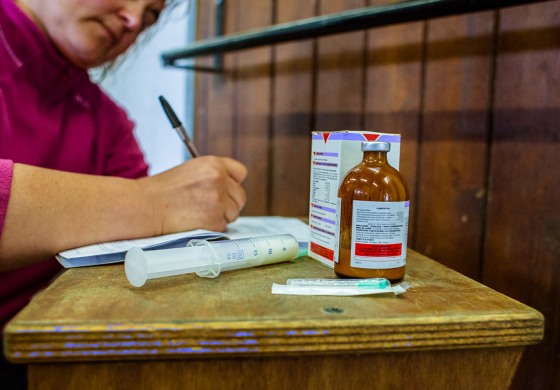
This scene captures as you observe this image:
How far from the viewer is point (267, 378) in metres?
0.32

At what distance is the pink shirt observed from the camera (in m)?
0.65

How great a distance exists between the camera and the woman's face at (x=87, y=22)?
67cm

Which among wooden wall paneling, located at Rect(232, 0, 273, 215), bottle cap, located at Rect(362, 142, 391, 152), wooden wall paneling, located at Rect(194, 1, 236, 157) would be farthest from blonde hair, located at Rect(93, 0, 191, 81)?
bottle cap, located at Rect(362, 142, 391, 152)

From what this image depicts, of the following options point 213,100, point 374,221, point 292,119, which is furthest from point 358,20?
point 213,100

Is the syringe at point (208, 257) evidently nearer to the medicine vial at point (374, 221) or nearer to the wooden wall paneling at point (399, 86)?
the medicine vial at point (374, 221)

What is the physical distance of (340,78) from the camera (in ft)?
2.98

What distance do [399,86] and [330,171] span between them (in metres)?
0.43

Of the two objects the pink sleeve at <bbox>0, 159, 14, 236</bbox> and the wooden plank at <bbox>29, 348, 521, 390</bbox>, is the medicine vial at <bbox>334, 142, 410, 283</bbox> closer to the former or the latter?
the wooden plank at <bbox>29, 348, 521, 390</bbox>

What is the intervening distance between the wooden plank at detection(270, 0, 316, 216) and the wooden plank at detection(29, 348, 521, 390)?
2.12ft

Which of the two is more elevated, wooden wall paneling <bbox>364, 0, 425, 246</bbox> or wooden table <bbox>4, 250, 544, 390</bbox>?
wooden wall paneling <bbox>364, 0, 425, 246</bbox>

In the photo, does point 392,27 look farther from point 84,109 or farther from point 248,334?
point 248,334

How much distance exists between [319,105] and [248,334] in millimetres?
711

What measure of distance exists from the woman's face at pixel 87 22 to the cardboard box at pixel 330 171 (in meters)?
0.41

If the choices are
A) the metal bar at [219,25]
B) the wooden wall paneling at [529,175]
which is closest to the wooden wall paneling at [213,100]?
the metal bar at [219,25]
